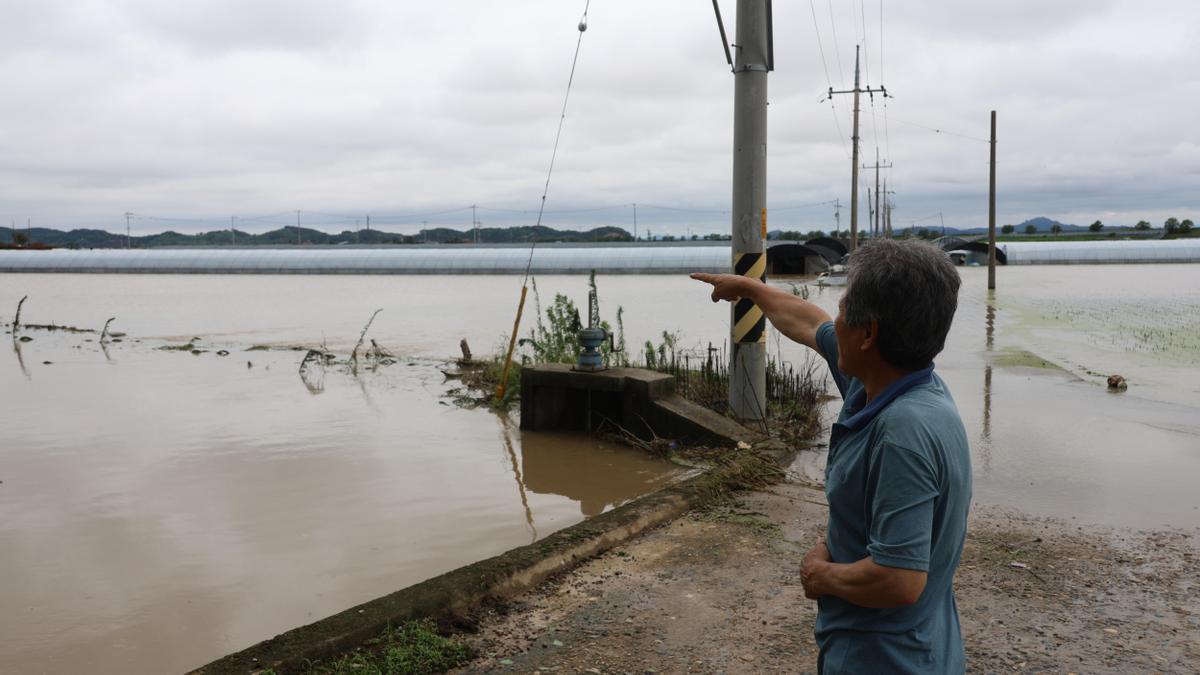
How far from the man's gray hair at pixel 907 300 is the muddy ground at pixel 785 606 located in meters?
2.18

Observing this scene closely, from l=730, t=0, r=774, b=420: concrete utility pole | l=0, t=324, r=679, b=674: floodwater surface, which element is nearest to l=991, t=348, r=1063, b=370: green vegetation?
l=730, t=0, r=774, b=420: concrete utility pole

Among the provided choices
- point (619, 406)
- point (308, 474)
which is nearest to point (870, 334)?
point (308, 474)

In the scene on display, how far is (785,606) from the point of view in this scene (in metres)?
A: 4.32

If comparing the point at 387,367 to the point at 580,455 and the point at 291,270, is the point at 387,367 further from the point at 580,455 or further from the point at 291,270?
the point at 291,270

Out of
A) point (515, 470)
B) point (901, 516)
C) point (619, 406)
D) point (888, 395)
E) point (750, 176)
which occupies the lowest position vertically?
point (515, 470)

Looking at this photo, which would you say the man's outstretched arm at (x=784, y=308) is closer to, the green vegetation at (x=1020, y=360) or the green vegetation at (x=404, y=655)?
the green vegetation at (x=404, y=655)

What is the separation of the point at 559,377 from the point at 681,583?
444 centimetres

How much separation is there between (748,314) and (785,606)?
425 cm

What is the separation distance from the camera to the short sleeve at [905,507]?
1.78 m

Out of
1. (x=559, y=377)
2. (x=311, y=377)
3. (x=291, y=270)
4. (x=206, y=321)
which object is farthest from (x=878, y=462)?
(x=291, y=270)

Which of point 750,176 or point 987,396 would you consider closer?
point 750,176

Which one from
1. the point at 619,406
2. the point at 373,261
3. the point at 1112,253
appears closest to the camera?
the point at 619,406

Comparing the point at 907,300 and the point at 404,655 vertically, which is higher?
the point at 907,300

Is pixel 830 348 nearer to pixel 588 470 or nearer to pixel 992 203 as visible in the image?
pixel 588 470
